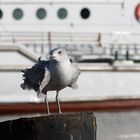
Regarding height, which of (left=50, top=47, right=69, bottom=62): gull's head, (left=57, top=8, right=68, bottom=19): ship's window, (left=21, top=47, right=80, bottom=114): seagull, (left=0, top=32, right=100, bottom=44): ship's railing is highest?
(left=57, top=8, right=68, bottom=19): ship's window

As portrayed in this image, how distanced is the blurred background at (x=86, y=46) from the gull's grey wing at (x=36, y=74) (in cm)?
520

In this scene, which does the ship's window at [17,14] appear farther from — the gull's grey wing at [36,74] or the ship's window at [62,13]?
the gull's grey wing at [36,74]

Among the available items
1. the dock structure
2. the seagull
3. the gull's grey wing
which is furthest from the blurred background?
the dock structure

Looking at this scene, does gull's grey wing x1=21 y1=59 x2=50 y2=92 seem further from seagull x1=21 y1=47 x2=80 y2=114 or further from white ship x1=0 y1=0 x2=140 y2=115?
white ship x1=0 y1=0 x2=140 y2=115

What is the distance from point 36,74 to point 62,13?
23.3ft

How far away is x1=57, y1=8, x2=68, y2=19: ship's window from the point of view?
14266mm

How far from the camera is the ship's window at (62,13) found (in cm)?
1427

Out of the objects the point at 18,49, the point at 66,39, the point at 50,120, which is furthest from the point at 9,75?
the point at 50,120

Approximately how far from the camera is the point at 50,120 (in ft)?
19.8

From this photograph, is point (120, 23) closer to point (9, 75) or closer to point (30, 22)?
point (30, 22)

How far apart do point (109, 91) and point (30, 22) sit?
2.32 m

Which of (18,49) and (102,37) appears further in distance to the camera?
(102,37)

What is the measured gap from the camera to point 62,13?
14266mm

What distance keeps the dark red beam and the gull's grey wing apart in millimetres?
5357
